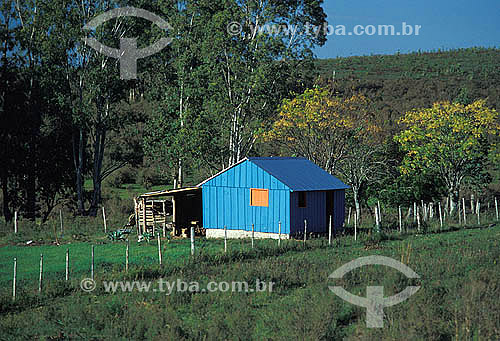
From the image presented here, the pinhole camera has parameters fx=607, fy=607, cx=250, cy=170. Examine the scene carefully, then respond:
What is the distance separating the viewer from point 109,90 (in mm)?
45281

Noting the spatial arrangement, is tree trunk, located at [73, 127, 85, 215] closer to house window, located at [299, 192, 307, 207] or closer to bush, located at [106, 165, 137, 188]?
bush, located at [106, 165, 137, 188]

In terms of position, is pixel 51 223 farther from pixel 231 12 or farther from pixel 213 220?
pixel 231 12

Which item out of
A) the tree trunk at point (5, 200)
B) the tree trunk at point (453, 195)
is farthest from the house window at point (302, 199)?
the tree trunk at point (5, 200)

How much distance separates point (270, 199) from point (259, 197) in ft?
2.80

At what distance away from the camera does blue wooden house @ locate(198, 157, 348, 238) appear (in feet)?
104

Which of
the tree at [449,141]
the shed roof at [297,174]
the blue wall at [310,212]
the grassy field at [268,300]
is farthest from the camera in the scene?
the tree at [449,141]

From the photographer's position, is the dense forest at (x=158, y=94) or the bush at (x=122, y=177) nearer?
the dense forest at (x=158, y=94)

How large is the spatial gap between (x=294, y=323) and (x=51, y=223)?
28.8m

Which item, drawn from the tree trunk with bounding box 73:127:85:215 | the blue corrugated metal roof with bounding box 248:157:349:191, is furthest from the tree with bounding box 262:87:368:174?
the tree trunk with bounding box 73:127:85:215

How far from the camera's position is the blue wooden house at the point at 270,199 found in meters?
31.8

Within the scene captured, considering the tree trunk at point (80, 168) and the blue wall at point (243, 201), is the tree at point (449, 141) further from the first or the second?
the tree trunk at point (80, 168)

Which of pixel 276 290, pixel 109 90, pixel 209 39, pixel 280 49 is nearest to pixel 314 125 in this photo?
pixel 280 49

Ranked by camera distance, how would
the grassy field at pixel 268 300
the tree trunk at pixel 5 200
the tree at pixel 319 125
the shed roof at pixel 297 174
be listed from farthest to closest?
the tree trunk at pixel 5 200 < the tree at pixel 319 125 < the shed roof at pixel 297 174 < the grassy field at pixel 268 300

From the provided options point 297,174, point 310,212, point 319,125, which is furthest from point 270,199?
point 319,125
